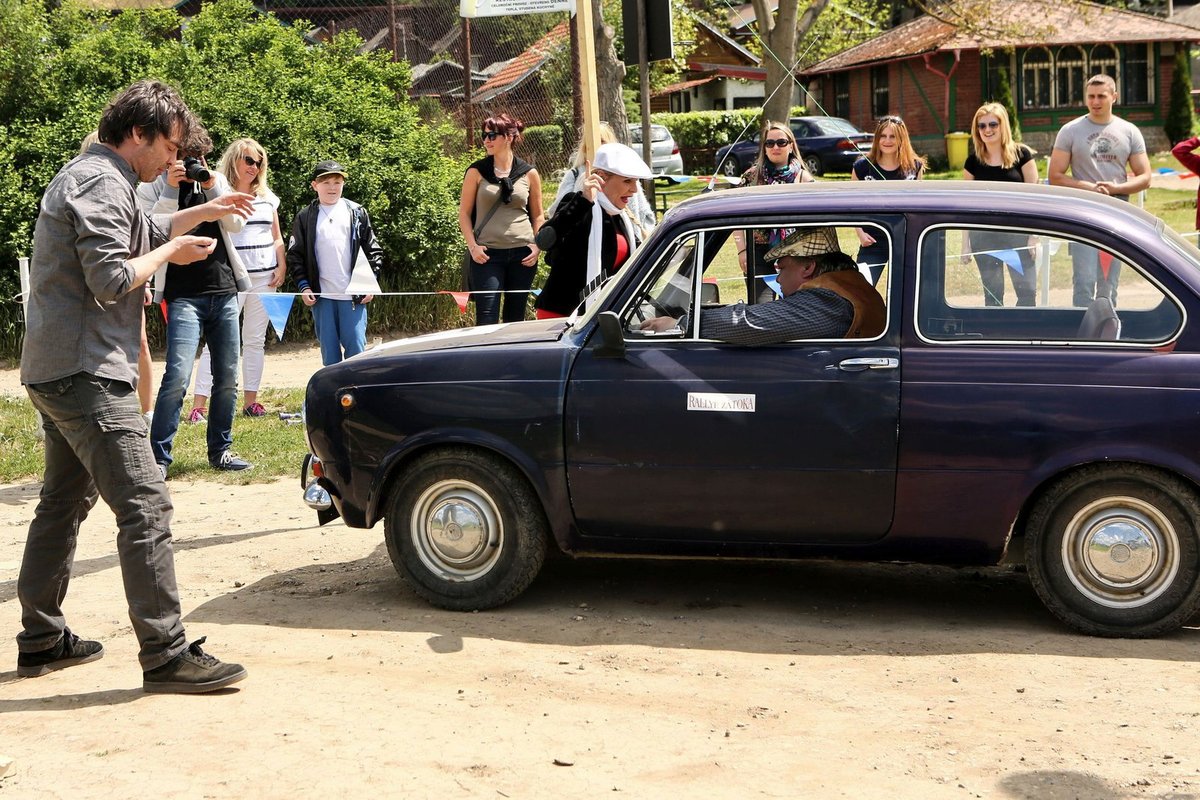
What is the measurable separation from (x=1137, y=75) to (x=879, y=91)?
7.75 metres

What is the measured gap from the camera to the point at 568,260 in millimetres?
7867

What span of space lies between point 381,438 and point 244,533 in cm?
204

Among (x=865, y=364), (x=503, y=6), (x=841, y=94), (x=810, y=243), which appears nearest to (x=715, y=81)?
(x=841, y=94)

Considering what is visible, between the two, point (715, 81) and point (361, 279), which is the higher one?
point (715, 81)

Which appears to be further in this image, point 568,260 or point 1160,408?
point 568,260

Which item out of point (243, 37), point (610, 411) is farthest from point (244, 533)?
point (243, 37)

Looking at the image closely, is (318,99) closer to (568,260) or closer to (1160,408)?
(568,260)

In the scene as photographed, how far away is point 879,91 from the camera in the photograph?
47000 mm

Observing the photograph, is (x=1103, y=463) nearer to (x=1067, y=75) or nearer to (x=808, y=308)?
A: (x=808, y=308)

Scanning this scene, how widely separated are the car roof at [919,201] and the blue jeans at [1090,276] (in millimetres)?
116

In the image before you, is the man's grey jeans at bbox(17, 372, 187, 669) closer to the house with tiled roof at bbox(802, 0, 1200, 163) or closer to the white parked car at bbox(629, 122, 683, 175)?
the white parked car at bbox(629, 122, 683, 175)

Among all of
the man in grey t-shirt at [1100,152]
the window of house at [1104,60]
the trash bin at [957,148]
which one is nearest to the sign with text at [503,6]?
the man in grey t-shirt at [1100,152]

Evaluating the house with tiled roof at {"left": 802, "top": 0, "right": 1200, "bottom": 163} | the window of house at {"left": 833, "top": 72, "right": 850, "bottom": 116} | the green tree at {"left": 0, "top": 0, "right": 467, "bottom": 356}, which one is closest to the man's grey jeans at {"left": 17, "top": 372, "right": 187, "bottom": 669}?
the green tree at {"left": 0, "top": 0, "right": 467, "bottom": 356}

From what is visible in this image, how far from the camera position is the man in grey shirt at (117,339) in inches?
199
